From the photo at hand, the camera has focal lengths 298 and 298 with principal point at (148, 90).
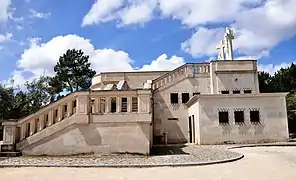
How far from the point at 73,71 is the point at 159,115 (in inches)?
908

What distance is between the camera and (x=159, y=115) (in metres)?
24.8

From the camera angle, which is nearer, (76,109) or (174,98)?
(76,109)

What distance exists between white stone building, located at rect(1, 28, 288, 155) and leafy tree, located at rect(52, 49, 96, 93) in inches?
587

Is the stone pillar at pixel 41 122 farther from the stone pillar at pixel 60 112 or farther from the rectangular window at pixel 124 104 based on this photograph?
the rectangular window at pixel 124 104

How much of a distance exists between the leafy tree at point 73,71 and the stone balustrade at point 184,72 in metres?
20.1

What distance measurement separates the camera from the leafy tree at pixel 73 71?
42.7 metres

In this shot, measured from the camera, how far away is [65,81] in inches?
1694

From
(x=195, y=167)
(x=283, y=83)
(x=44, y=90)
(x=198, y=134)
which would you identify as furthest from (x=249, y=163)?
(x=283, y=83)

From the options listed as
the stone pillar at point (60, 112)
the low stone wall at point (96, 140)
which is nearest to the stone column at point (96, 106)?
the low stone wall at point (96, 140)

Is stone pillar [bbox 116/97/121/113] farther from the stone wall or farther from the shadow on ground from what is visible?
the stone wall

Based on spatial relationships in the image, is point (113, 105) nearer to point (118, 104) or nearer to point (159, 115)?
point (118, 104)

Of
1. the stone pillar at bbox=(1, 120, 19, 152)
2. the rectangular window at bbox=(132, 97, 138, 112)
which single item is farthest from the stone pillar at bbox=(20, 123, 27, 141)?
the rectangular window at bbox=(132, 97, 138, 112)

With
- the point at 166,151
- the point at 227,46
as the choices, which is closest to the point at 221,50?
the point at 227,46

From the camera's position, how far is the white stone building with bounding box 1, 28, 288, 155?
1075 centimetres
